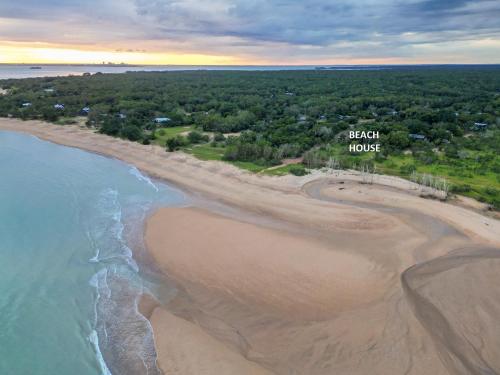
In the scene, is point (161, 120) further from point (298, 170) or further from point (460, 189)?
point (460, 189)

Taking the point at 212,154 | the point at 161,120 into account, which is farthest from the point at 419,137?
the point at 161,120

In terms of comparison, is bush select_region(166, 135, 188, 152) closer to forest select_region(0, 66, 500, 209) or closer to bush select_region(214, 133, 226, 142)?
forest select_region(0, 66, 500, 209)

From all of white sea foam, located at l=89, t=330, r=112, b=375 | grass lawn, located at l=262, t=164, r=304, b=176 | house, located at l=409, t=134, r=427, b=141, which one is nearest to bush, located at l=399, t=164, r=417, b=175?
grass lawn, located at l=262, t=164, r=304, b=176

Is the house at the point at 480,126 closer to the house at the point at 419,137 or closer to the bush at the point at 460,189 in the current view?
the house at the point at 419,137

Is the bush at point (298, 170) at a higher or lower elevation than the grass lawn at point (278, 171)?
higher

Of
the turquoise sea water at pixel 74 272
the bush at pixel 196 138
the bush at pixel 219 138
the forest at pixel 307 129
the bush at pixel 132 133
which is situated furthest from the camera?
the bush at pixel 132 133

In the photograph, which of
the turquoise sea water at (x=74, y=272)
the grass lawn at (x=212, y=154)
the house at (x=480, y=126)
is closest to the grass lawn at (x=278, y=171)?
the grass lawn at (x=212, y=154)
